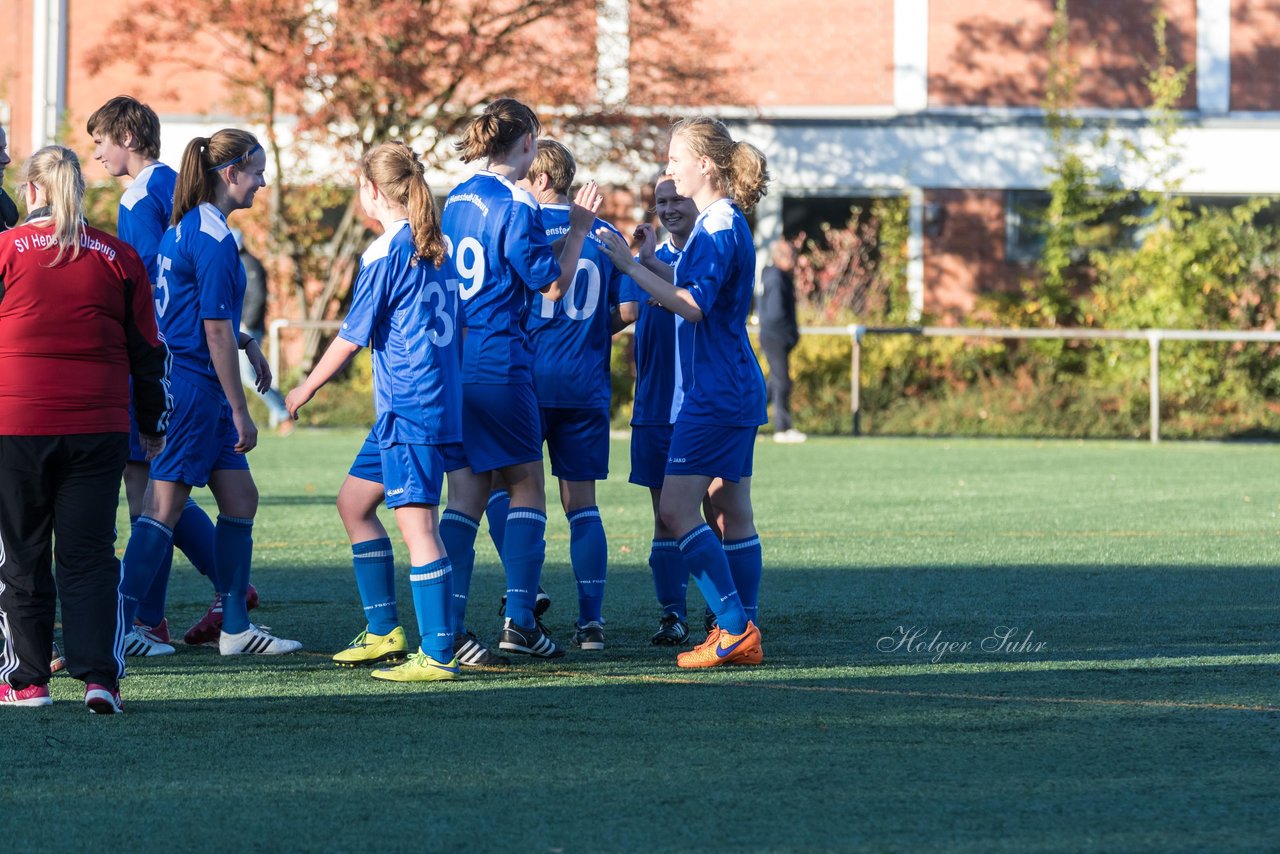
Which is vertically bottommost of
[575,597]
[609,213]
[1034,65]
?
[575,597]

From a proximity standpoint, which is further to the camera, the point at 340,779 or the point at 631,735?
the point at 631,735

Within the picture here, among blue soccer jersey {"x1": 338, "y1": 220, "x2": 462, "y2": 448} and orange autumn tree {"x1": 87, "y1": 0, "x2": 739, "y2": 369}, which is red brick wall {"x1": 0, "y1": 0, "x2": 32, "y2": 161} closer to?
orange autumn tree {"x1": 87, "y1": 0, "x2": 739, "y2": 369}

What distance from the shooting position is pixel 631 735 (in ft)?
16.5

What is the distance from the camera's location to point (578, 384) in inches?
265

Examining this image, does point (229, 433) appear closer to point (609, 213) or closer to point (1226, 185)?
point (609, 213)

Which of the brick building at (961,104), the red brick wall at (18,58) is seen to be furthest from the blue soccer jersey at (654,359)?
the red brick wall at (18,58)

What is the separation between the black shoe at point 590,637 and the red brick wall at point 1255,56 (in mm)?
21847

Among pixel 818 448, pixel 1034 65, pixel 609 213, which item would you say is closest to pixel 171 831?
pixel 818 448

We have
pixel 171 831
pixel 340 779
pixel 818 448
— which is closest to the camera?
pixel 171 831

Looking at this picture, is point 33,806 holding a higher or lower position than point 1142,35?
lower

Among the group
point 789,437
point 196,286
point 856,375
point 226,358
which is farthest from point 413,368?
point 856,375

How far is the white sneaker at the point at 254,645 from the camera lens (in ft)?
21.4

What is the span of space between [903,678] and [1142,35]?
2195 cm

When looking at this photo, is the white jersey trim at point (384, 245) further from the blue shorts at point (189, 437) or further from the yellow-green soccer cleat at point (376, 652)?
the yellow-green soccer cleat at point (376, 652)
